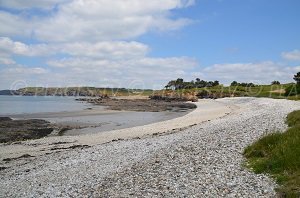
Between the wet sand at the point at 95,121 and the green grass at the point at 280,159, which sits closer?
the green grass at the point at 280,159

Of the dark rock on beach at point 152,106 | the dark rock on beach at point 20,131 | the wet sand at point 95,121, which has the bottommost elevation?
the dark rock on beach at point 20,131

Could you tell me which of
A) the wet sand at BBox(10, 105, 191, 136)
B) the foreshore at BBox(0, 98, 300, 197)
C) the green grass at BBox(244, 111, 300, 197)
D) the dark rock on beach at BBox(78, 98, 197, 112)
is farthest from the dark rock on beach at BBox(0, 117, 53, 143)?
the dark rock on beach at BBox(78, 98, 197, 112)

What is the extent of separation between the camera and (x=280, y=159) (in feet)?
48.7

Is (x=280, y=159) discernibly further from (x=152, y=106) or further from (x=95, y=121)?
(x=152, y=106)

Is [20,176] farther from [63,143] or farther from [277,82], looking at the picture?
[277,82]

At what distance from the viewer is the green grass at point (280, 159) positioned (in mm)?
12742

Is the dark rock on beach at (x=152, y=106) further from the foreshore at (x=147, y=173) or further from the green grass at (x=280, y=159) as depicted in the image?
the green grass at (x=280, y=159)

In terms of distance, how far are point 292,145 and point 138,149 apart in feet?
36.0

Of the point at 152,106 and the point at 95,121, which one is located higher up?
the point at 152,106

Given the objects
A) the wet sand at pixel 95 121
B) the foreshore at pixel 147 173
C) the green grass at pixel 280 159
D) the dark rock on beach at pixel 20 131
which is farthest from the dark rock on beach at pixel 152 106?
the green grass at pixel 280 159

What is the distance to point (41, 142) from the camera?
3603cm

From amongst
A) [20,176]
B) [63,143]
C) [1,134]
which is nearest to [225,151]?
[20,176]

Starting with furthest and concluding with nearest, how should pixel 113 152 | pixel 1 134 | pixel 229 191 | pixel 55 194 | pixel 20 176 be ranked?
pixel 1 134
pixel 113 152
pixel 20 176
pixel 55 194
pixel 229 191

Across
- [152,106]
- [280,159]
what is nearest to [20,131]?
[280,159]
